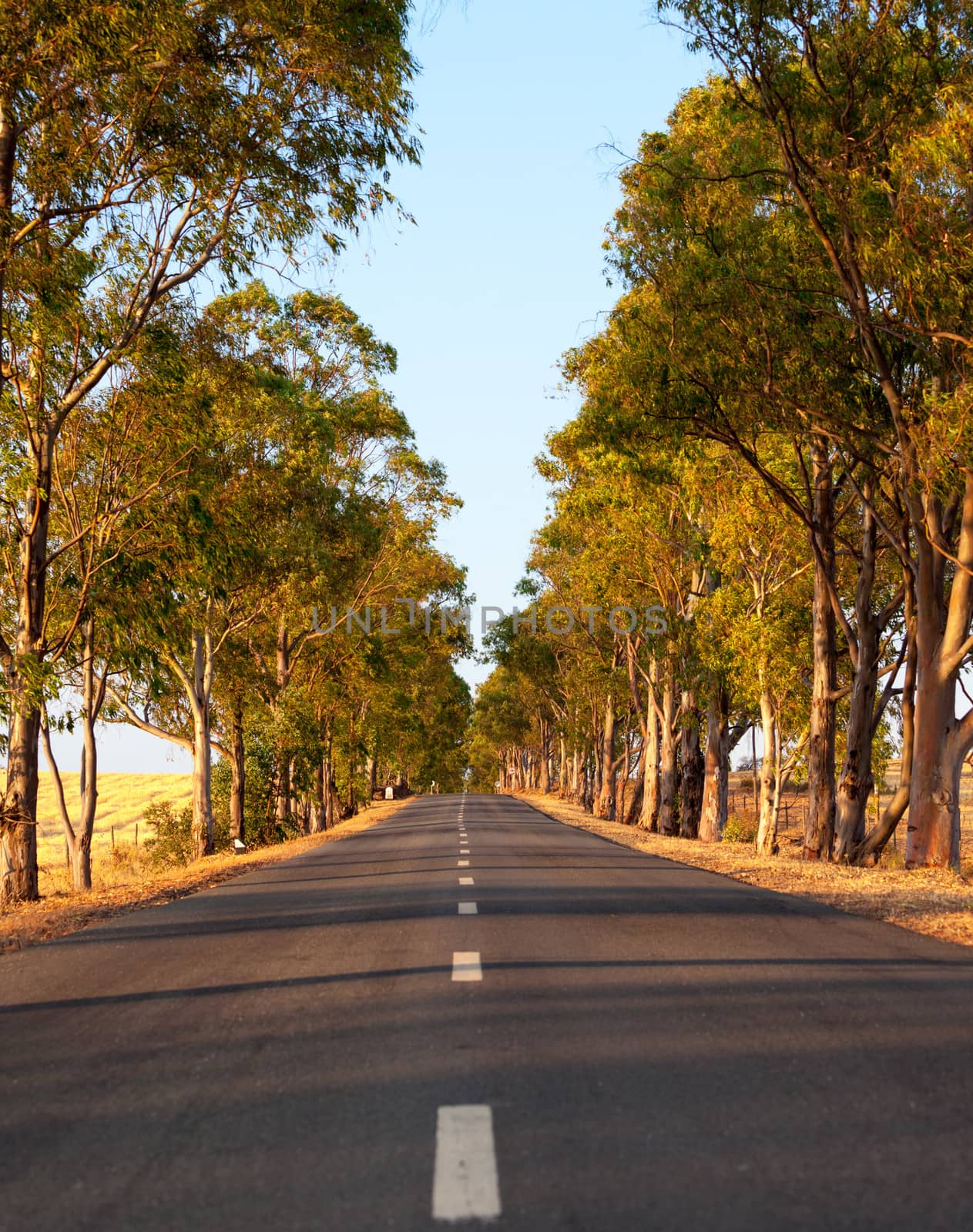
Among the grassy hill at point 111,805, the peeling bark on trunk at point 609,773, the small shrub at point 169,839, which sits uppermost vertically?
the peeling bark on trunk at point 609,773

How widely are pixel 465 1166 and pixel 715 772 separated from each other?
32.2 meters

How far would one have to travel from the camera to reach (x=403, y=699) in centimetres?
5194

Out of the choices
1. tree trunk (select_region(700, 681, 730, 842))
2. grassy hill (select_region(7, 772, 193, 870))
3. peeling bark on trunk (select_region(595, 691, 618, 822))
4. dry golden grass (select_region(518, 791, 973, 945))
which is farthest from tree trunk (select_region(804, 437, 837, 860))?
grassy hill (select_region(7, 772, 193, 870))

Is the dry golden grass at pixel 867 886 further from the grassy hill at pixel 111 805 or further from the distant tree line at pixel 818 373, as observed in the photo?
the grassy hill at pixel 111 805

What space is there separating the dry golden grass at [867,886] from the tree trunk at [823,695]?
1448 millimetres

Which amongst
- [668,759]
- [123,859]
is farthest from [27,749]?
[123,859]

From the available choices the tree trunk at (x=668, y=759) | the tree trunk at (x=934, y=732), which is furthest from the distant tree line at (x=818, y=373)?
the tree trunk at (x=668, y=759)

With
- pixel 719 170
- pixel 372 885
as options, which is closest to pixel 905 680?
pixel 719 170

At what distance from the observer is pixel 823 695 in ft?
77.4

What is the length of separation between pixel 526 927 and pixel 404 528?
3051 centimetres

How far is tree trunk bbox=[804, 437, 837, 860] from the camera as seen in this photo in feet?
75.2

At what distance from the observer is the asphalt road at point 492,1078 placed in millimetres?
3971

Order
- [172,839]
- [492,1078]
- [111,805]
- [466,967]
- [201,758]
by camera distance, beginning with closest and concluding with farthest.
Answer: [492,1078]
[466,967]
[201,758]
[172,839]
[111,805]

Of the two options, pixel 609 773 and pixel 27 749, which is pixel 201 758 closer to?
pixel 27 749
